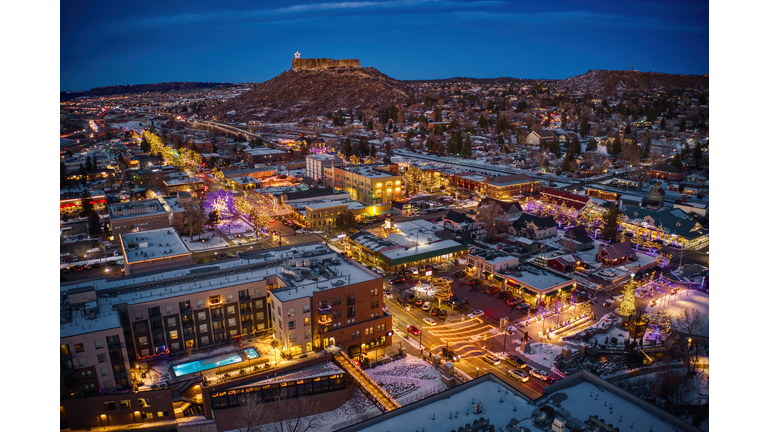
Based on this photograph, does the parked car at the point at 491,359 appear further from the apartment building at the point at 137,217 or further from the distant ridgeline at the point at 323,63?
the distant ridgeline at the point at 323,63

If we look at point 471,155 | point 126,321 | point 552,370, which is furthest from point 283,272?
point 471,155

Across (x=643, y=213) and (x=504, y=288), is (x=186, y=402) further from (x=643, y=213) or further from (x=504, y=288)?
(x=643, y=213)

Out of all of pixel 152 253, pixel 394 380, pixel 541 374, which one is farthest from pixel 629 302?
pixel 152 253

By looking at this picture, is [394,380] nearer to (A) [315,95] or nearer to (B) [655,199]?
(B) [655,199]

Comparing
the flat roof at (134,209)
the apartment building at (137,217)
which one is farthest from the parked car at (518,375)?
the flat roof at (134,209)

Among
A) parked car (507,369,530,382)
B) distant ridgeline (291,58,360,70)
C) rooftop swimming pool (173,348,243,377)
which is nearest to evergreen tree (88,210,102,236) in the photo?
rooftop swimming pool (173,348,243,377)
